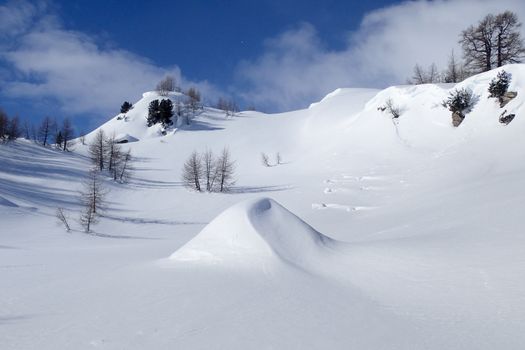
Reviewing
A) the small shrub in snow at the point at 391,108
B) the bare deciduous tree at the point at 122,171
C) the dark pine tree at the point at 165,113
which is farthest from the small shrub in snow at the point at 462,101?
the dark pine tree at the point at 165,113

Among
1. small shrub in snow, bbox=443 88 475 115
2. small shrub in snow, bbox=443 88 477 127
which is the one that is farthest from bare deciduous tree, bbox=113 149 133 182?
small shrub in snow, bbox=443 88 475 115

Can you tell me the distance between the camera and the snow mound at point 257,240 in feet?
26.6

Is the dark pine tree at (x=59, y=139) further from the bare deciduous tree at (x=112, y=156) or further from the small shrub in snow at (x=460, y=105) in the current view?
the small shrub in snow at (x=460, y=105)

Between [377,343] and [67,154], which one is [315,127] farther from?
[377,343]

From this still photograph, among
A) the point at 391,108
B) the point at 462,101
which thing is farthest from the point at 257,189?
the point at 462,101

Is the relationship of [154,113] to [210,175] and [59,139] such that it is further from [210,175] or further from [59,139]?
[210,175]

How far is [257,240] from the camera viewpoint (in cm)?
832

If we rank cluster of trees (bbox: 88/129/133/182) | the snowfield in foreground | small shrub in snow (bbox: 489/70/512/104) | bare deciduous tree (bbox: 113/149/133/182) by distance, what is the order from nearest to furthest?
the snowfield in foreground, small shrub in snow (bbox: 489/70/512/104), bare deciduous tree (bbox: 113/149/133/182), cluster of trees (bbox: 88/129/133/182)

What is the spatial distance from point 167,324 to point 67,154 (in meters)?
54.8

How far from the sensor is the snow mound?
810 cm

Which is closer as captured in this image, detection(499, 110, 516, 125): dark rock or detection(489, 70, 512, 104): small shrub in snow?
detection(499, 110, 516, 125): dark rock

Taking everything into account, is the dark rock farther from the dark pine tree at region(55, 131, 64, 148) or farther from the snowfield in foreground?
the dark pine tree at region(55, 131, 64, 148)

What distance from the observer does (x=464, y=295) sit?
20.2 feet

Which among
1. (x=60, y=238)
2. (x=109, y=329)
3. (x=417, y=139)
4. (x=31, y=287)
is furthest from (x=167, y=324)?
(x=417, y=139)
